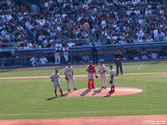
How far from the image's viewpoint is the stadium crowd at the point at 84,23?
1289 inches

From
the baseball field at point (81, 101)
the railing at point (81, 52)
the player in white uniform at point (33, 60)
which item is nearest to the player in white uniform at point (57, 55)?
the railing at point (81, 52)

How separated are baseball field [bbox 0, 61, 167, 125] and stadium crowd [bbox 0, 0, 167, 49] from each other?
9.82 m

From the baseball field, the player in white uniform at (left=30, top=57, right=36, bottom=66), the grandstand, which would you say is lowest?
the baseball field

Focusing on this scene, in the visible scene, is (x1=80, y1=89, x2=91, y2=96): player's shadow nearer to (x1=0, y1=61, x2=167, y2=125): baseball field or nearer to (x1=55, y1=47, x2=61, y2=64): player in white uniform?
(x1=0, y1=61, x2=167, y2=125): baseball field

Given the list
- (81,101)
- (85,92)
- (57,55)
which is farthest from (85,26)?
(81,101)

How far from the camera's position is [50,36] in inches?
1326

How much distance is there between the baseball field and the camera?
13344 millimetres

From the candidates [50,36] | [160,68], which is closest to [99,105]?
[160,68]

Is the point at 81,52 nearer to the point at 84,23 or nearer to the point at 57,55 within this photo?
the point at 57,55

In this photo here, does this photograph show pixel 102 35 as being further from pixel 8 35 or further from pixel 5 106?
pixel 5 106

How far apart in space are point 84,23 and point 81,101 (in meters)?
19.4

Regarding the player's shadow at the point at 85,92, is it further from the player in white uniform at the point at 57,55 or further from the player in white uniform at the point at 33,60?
the player in white uniform at the point at 33,60

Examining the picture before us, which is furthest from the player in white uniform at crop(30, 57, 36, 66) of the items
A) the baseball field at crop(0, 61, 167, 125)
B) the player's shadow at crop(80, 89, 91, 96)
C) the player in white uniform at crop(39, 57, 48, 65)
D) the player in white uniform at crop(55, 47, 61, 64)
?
the player's shadow at crop(80, 89, 91, 96)

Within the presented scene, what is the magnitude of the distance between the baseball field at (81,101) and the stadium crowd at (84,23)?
32.2ft
